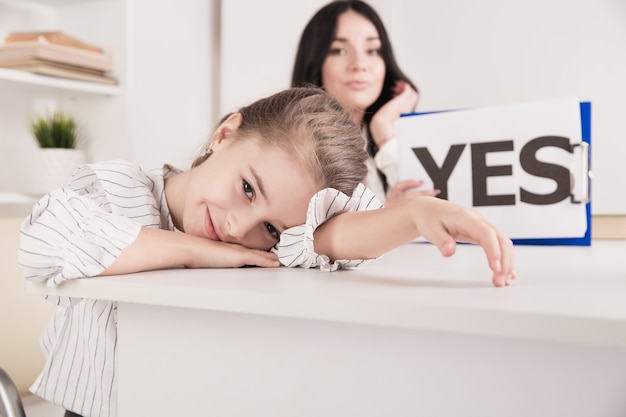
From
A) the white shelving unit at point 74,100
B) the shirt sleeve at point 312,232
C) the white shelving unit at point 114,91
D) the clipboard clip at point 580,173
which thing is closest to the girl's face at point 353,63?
the white shelving unit at point 114,91

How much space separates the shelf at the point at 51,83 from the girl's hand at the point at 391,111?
0.89 meters

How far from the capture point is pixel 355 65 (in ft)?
6.94

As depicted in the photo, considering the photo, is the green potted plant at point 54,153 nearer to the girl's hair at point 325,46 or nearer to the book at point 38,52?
the book at point 38,52

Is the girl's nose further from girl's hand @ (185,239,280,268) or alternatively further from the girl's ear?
the girl's ear

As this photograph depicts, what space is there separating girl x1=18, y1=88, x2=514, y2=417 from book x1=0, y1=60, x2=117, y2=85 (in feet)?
3.77

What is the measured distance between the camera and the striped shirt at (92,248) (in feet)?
2.11

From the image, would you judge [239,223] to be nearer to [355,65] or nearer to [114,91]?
[355,65]

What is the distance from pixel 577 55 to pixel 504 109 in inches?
65.6

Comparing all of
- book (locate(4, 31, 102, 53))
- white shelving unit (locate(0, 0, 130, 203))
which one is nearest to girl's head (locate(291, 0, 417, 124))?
white shelving unit (locate(0, 0, 130, 203))

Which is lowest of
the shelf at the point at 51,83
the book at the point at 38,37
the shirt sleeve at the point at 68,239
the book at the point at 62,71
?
the shirt sleeve at the point at 68,239

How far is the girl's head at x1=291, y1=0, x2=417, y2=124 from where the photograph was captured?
2137 millimetres

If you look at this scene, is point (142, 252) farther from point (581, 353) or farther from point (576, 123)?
point (576, 123)

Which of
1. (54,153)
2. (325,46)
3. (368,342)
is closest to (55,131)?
(54,153)

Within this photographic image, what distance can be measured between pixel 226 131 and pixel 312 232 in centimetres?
26
